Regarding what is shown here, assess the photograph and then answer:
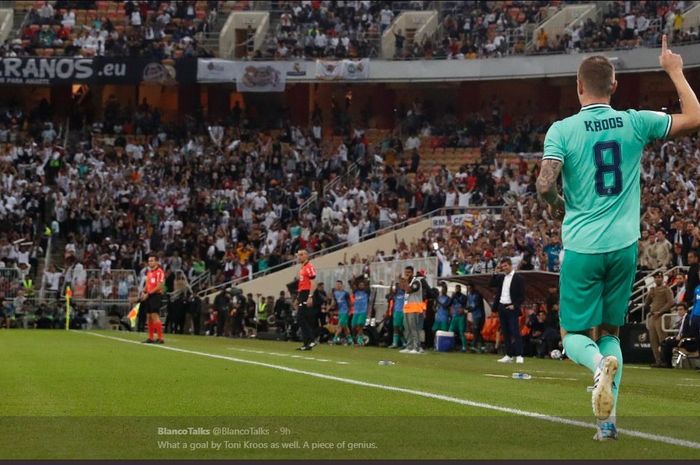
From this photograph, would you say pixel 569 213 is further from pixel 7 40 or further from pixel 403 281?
pixel 7 40

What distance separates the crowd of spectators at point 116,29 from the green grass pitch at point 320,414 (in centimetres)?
3857

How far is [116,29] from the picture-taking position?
186 feet

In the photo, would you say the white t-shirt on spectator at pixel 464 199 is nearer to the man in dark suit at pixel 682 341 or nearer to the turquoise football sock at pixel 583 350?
the man in dark suit at pixel 682 341

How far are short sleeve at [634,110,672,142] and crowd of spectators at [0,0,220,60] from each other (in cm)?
4715

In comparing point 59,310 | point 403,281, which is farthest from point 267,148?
point 403,281

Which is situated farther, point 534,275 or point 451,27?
point 451,27

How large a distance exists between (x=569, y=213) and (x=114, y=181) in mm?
42125

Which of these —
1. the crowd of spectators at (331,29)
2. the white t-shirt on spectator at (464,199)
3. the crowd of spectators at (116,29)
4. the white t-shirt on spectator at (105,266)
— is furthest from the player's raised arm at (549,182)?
the crowd of spectators at (116,29)

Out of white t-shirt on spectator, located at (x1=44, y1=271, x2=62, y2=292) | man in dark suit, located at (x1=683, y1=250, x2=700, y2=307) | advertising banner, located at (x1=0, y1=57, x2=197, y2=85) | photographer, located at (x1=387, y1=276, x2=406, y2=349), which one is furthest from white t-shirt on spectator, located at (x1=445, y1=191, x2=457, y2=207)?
man in dark suit, located at (x1=683, y1=250, x2=700, y2=307)

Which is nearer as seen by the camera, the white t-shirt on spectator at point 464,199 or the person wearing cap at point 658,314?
the person wearing cap at point 658,314

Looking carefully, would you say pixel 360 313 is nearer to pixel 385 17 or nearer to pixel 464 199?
pixel 464 199

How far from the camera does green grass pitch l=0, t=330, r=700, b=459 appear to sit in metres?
7.75

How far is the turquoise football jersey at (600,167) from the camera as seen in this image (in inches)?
321

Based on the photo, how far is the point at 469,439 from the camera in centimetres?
822
